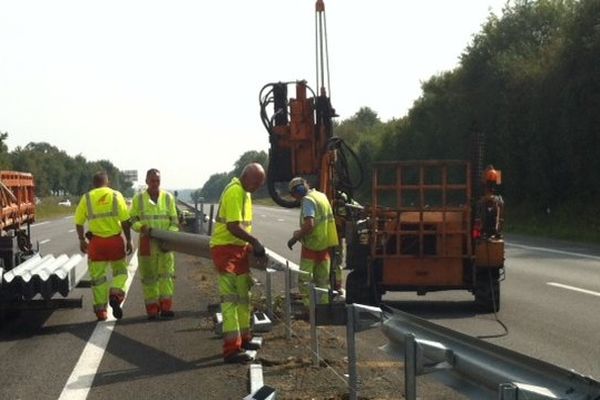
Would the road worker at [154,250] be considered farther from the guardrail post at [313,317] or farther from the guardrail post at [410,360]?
the guardrail post at [410,360]

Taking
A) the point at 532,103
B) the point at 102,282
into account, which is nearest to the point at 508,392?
the point at 102,282

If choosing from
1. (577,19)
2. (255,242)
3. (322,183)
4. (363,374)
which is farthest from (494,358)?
(577,19)

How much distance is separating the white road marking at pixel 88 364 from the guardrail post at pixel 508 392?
4.80 metres

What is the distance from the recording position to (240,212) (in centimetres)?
872

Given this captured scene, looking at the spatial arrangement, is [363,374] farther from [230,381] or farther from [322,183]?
[322,183]

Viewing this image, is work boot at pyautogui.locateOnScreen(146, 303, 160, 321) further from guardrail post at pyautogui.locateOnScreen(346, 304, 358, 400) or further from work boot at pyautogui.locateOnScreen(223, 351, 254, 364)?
guardrail post at pyautogui.locateOnScreen(346, 304, 358, 400)

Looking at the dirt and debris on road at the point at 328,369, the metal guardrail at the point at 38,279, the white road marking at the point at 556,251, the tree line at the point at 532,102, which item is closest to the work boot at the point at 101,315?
the metal guardrail at the point at 38,279

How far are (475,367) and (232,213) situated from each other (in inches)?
203

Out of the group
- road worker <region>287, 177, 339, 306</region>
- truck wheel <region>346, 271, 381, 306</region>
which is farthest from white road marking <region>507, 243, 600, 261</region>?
road worker <region>287, 177, 339, 306</region>

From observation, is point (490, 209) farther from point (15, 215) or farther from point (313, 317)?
point (15, 215)

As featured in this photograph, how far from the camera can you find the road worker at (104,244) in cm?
1139

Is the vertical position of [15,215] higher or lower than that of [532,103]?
lower

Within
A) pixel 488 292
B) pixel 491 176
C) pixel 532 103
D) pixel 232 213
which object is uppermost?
pixel 532 103

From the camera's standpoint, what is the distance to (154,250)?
38.8ft
